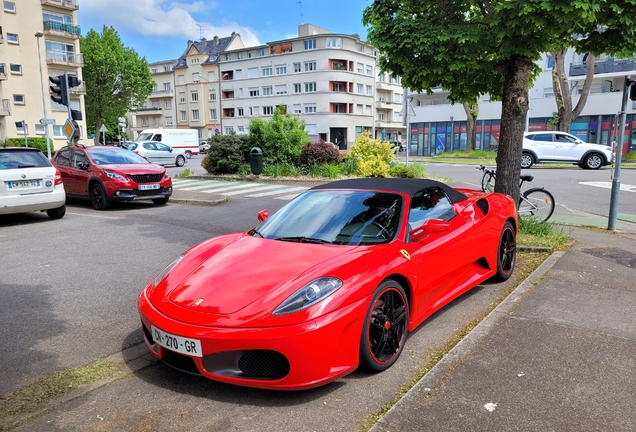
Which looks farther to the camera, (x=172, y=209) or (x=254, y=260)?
(x=172, y=209)

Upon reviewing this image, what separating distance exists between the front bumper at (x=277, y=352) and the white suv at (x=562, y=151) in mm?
23150

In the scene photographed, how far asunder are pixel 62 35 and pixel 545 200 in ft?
176

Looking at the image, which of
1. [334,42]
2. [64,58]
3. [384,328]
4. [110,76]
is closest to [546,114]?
[334,42]

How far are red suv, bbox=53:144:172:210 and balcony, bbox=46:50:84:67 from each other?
1715 inches

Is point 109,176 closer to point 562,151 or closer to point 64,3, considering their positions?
point 562,151

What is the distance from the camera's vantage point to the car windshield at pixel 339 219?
13.1ft

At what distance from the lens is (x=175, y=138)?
39375 mm

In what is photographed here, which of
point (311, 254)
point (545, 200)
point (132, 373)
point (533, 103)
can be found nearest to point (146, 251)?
point (132, 373)

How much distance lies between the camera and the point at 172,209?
11812mm

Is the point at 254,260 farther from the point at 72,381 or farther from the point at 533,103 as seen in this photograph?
the point at 533,103

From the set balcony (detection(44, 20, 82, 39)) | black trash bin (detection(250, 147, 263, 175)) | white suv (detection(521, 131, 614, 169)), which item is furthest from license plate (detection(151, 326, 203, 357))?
balcony (detection(44, 20, 82, 39))

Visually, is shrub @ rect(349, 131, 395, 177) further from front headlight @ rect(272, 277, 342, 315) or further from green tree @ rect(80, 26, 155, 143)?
green tree @ rect(80, 26, 155, 143)

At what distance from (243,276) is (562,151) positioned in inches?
959

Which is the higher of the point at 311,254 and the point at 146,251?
the point at 311,254
